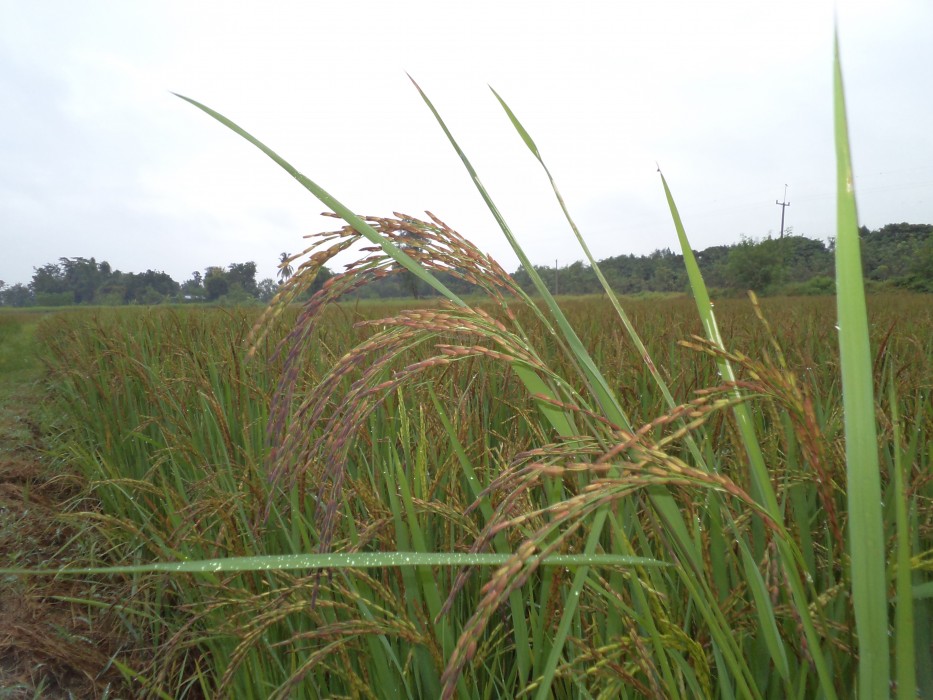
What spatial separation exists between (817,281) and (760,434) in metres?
38.5

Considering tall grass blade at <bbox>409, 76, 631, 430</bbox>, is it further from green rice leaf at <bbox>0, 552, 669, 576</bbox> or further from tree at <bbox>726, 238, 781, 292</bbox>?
tree at <bbox>726, 238, 781, 292</bbox>

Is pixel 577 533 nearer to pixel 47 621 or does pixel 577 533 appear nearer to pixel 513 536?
pixel 513 536

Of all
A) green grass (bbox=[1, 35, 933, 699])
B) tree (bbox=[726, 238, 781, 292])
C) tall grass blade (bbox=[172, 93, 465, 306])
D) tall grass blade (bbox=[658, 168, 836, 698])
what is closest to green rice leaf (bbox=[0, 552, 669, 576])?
green grass (bbox=[1, 35, 933, 699])

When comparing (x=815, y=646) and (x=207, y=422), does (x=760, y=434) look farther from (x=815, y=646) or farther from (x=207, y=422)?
(x=207, y=422)

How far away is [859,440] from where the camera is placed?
0.51 m

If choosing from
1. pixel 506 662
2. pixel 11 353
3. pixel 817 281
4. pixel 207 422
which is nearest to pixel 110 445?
pixel 207 422

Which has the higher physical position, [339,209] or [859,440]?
[339,209]

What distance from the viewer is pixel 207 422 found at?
2.20 m

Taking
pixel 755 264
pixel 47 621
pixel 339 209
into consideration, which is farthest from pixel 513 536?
pixel 755 264

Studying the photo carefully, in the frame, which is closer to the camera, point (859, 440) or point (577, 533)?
point (859, 440)

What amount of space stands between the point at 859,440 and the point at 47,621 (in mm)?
2712

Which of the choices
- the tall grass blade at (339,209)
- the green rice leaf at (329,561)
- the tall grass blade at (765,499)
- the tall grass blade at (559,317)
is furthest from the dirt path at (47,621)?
the tall grass blade at (765,499)

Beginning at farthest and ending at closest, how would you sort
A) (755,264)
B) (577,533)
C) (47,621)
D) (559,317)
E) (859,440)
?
(755,264)
(47,621)
(577,533)
(559,317)
(859,440)

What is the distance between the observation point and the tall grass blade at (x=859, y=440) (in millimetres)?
508
